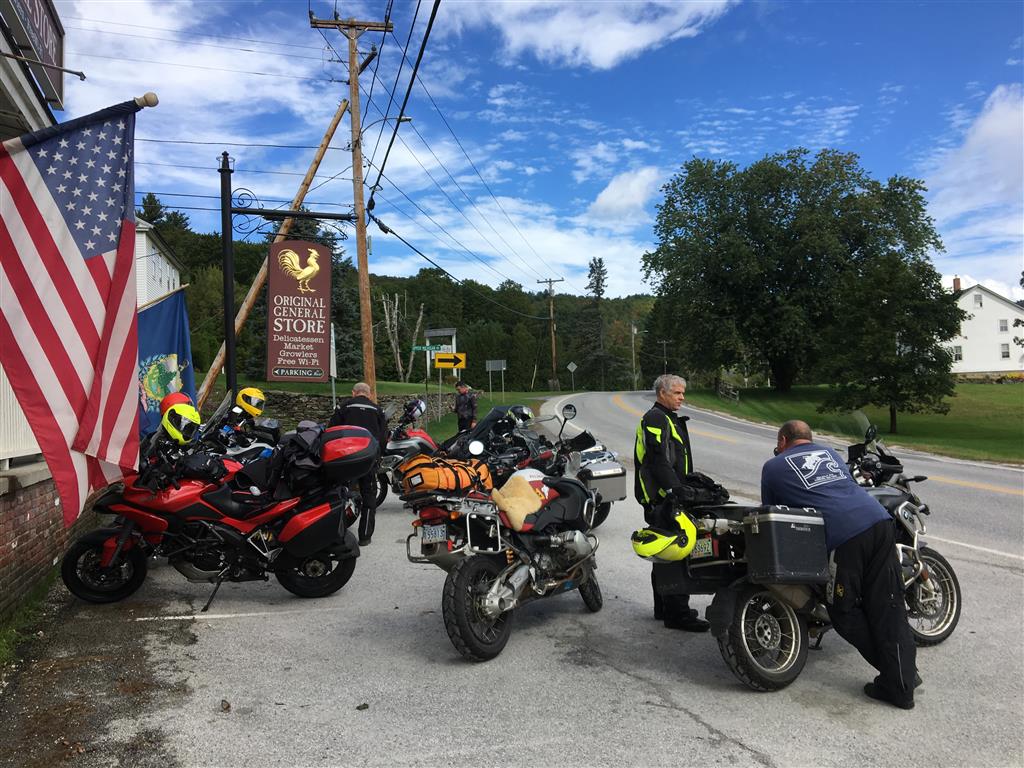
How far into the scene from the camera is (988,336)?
82.7 m

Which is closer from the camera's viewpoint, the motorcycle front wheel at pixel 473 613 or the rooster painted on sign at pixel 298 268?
the motorcycle front wheel at pixel 473 613

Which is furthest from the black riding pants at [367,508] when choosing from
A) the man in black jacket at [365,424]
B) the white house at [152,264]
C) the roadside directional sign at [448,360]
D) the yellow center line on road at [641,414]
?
the white house at [152,264]

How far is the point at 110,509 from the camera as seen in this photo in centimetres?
621

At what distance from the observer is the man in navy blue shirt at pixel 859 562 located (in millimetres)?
4289

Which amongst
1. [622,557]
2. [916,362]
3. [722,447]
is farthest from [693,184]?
[622,557]

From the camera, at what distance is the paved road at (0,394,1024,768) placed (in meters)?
3.78

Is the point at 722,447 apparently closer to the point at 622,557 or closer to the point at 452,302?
the point at 622,557

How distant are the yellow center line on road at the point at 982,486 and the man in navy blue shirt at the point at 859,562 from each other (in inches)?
390

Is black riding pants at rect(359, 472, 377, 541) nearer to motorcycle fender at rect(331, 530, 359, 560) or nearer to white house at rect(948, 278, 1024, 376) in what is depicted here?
motorcycle fender at rect(331, 530, 359, 560)

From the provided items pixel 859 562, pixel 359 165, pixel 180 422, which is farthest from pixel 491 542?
pixel 359 165

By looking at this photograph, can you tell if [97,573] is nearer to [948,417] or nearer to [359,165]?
[359,165]

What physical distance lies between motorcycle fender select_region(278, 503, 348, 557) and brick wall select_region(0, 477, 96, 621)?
1.96 metres

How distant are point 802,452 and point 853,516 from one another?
1.55ft

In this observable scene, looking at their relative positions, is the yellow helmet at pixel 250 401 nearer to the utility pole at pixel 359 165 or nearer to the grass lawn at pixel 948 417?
the utility pole at pixel 359 165
